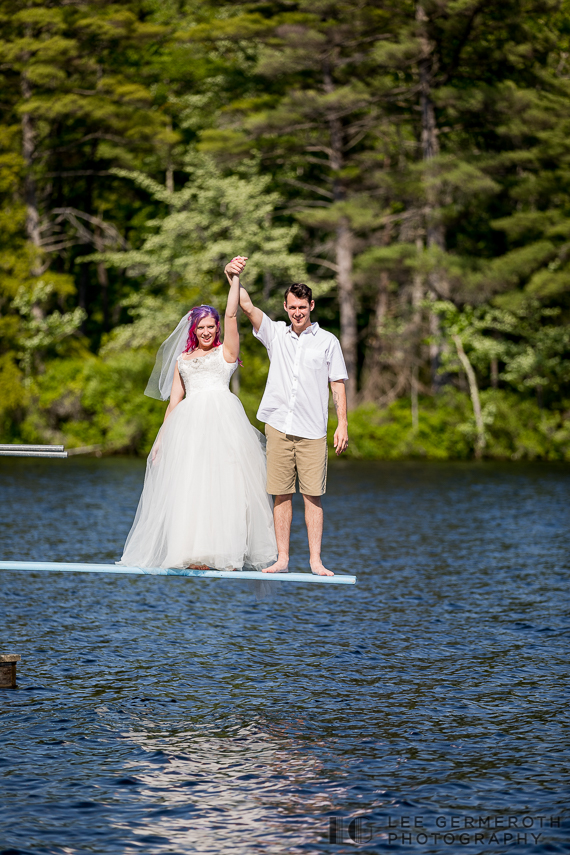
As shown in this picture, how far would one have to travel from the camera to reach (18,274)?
1984 inches

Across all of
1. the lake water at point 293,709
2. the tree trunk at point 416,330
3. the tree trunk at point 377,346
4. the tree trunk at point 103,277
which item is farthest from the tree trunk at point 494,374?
the lake water at point 293,709

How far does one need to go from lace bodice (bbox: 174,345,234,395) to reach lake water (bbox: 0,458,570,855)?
249cm

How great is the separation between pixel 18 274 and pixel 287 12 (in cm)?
1557

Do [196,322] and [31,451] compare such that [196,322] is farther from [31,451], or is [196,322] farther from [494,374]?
[494,374]

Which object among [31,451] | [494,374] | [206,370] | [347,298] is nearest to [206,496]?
[206,370]

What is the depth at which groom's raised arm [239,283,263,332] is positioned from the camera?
890 centimetres

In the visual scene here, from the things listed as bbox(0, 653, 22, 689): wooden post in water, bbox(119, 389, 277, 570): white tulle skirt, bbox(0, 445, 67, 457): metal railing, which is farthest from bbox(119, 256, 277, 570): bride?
bbox(0, 653, 22, 689): wooden post in water

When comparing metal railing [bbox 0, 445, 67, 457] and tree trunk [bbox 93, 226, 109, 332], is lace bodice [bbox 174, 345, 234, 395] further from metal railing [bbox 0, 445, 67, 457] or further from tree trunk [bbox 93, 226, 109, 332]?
tree trunk [bbox 93, 226, 109, 332]

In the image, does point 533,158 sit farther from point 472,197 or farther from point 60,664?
point 60,664

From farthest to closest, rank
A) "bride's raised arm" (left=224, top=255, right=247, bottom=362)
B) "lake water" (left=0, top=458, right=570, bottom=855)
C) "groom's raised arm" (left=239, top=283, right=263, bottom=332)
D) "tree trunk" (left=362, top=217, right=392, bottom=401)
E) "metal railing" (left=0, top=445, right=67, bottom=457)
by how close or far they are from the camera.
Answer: "tree trunk" (left=362, top=217, right=392, bottom=401)
"groom's raised arm" (left=239, top=283, right=263, bottom=332)
"bride's raised arm" (left=224, top=255, right=247, bottom=362)
"metal railing" (left=0, top=445, right=67, bottom=457)
"lake water" (left=0, top=458, right=570, bottom=855)

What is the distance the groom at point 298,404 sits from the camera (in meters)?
9.19

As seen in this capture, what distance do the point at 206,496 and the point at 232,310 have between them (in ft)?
4.94

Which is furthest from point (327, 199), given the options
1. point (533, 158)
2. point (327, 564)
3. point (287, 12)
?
point (327, 564)

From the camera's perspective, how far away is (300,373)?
9.22 metres
